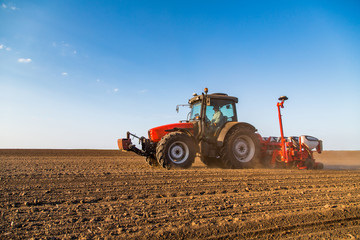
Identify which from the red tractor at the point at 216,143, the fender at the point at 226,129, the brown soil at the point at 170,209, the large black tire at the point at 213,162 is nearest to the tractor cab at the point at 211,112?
the red tractor at the point at 216,143

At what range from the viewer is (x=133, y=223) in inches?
107

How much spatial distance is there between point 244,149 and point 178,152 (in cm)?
228

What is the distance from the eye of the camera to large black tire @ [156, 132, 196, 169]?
676 cm

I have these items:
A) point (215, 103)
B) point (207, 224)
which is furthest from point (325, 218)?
point (215, 103)

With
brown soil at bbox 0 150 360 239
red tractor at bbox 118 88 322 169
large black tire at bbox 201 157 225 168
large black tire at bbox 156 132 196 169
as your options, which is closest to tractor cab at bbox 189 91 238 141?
red tractor at bbox 118 88 322 169

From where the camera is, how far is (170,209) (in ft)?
10.6

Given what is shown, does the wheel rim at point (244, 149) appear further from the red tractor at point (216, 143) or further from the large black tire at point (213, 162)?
the large black tire at point (213, 162)

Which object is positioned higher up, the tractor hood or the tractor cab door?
the tractor cab door

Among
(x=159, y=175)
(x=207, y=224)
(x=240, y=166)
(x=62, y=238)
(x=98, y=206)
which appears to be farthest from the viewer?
(x=240, y=166)

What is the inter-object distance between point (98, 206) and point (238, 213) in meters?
1.75

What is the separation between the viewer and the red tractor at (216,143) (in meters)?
7.05

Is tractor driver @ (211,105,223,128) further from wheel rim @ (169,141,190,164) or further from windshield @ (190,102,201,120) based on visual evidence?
wheel rim @ (169,141,190,164)

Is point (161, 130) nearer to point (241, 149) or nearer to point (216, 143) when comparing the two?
point (216, 143)

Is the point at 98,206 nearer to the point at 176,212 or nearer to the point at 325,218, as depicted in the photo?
the point at 176,212
